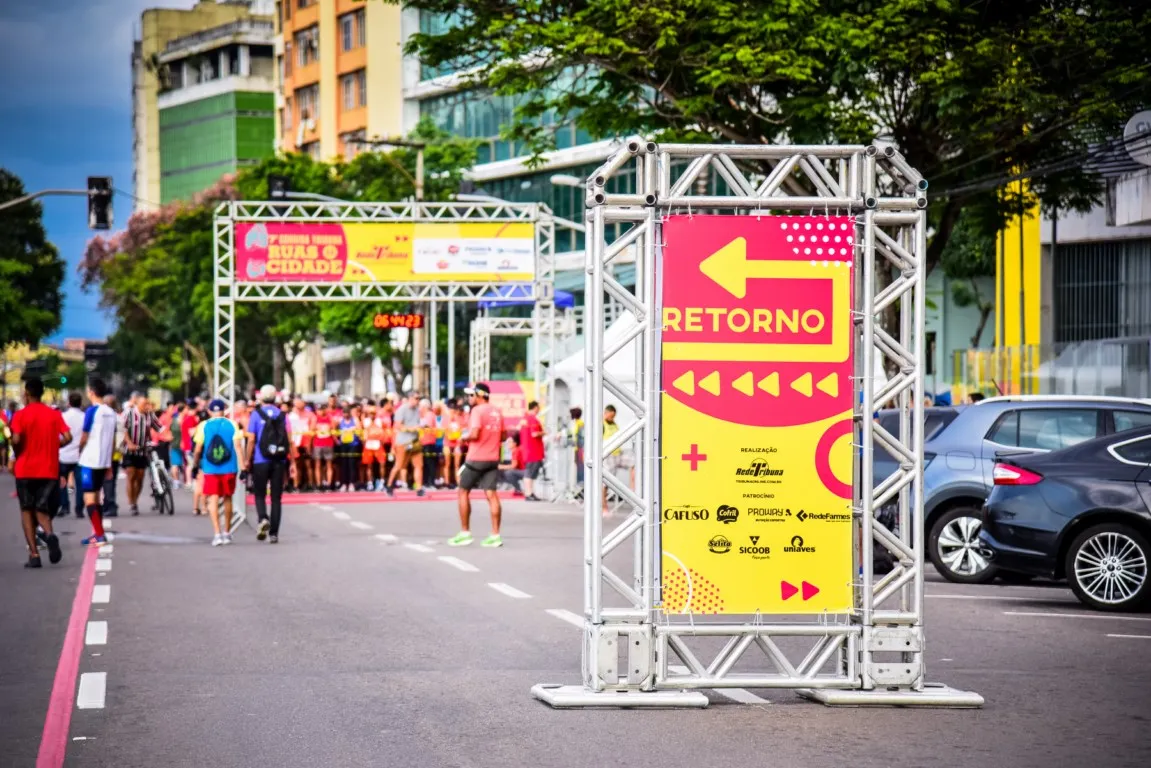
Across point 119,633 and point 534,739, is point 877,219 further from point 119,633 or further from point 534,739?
point 119,633

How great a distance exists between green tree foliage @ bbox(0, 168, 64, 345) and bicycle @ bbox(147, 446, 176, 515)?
49.4 metres

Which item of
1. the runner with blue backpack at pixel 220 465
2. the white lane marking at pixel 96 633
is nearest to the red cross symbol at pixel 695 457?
the white lane marking at pixel 96 633

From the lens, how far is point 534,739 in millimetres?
8547

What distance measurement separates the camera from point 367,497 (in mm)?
35656

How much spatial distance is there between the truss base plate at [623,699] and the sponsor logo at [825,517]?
106 cm

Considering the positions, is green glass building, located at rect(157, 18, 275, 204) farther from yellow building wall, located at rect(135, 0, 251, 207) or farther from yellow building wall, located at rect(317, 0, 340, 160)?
yellow building wall, located at rect(317, 0, 340, 160)

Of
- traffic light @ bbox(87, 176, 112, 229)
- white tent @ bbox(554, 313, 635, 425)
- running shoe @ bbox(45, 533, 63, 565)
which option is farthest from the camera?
traffic light @ bbox(87, 176, 112, 229)

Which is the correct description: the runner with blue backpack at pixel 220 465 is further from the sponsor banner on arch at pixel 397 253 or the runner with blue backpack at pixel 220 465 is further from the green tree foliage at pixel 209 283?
the green tree foliage at pixel 209 283

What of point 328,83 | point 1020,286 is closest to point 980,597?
point 1020,286

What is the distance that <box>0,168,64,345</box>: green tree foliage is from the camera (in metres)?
77.7

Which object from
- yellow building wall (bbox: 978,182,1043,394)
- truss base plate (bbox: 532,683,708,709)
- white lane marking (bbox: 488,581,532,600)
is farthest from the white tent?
truss base plate (bbox: 532,683,708,709)

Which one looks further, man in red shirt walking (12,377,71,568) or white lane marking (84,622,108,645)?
man in red shirt walking (12,377,71,568)

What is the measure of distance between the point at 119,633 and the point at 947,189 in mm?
16768

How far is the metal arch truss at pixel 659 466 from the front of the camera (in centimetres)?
959
